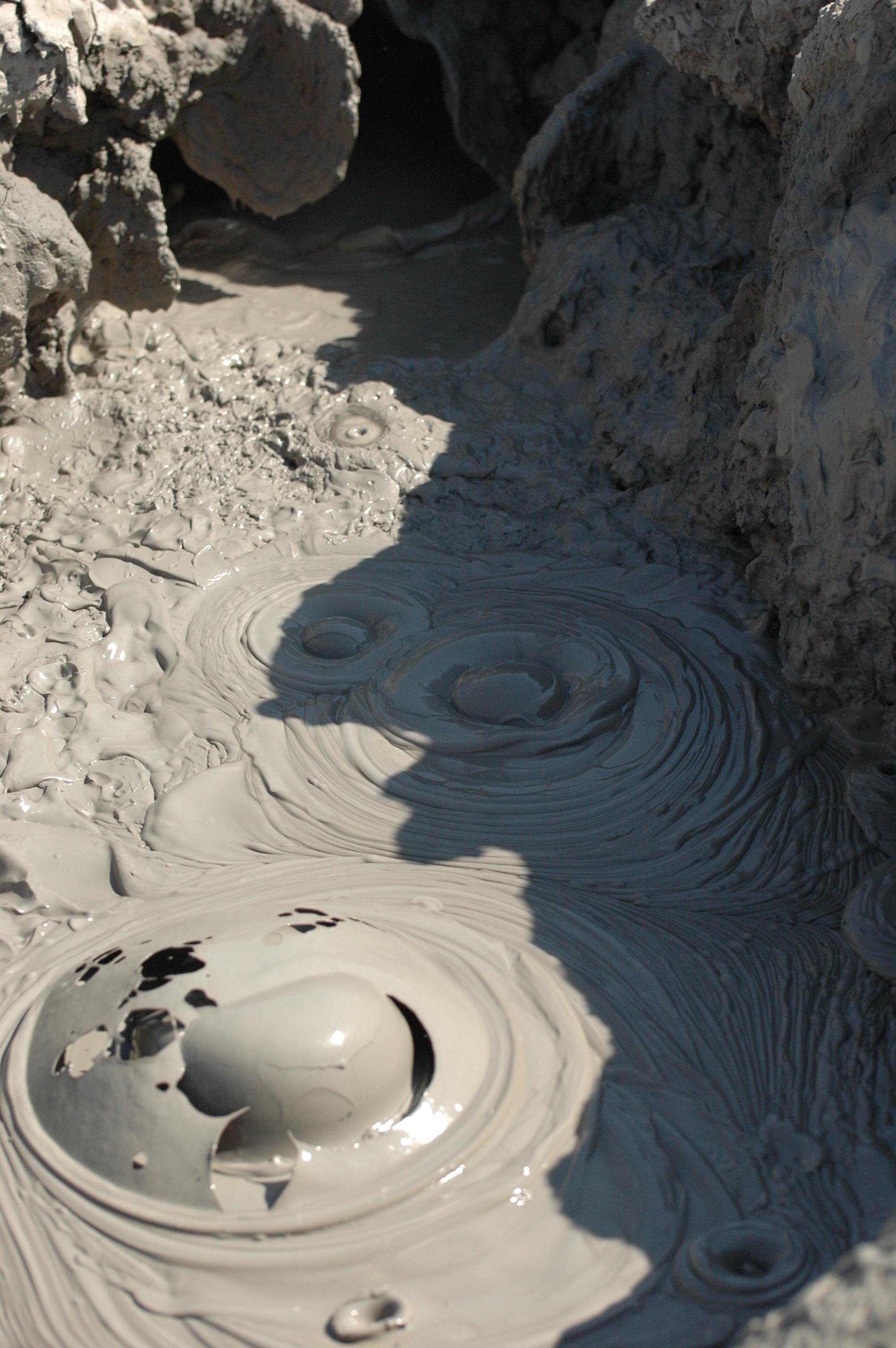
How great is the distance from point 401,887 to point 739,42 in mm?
3355

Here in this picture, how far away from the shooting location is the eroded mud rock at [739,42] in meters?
3.61

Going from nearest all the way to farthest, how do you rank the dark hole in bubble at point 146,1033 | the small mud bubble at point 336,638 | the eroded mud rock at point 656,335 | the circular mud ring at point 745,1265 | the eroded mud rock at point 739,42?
the circular mud ring at point 745,1265 → the dark hole in bubble at point 146,1033 → the eroded mud rock at point 739,42 → the small mud bubble at point 336,638 → the eroded mud rock at point 656,335

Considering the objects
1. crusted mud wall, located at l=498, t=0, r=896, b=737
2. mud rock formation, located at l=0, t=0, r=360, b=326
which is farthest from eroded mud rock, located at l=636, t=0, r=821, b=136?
mud rock formation, located at l=0, t=0, r=360, b=326

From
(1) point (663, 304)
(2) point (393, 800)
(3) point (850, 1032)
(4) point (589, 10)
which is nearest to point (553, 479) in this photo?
(1) point (663, 304)

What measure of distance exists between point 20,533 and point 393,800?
2240 millimetres

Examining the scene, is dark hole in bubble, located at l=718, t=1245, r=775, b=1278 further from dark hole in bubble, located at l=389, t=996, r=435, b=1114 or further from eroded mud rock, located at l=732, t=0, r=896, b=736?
eroded mud rock, located at l=732, t=0, r=896, b=736

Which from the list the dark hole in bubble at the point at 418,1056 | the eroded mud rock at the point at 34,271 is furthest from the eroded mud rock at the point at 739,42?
the dark hole in bubble at the point at 418,1056

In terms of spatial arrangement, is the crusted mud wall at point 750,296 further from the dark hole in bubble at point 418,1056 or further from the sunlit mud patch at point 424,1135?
the dark hole in bubble at point 418,1056

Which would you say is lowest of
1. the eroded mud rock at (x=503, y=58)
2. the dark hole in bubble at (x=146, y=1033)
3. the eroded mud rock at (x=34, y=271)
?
the dark hole in bubble at (x=146, y=1033)

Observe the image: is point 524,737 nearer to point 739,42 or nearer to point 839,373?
point 839,373

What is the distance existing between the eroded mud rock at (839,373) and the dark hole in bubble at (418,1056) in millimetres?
1553

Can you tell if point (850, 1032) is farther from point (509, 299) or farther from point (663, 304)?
point (509, 299)

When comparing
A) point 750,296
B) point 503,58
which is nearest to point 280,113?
point 503,58

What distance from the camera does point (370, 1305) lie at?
6.37 feet
